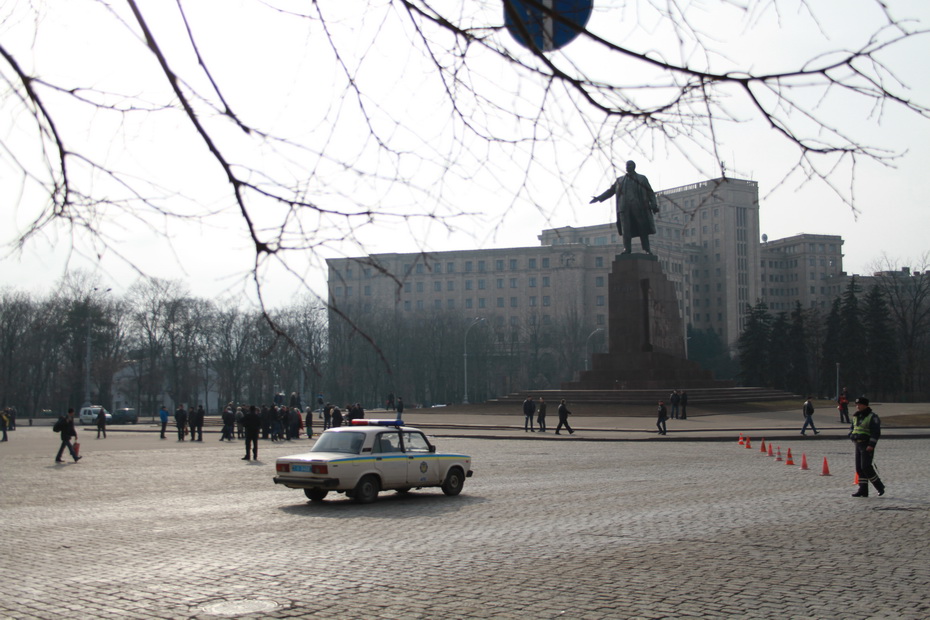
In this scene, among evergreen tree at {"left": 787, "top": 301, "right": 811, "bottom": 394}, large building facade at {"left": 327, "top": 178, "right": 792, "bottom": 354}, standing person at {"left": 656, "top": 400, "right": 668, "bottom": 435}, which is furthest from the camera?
large building facade at {"left": 327, "top": 178, "right": 792, "bottom": 354}

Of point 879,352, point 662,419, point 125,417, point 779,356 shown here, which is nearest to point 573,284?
point 779,356

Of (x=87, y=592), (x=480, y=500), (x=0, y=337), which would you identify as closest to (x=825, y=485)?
(x=480, y=500)

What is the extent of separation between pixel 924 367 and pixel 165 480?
7325 cm

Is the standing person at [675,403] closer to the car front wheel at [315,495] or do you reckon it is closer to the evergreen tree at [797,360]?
the car front wheel at [315,495]

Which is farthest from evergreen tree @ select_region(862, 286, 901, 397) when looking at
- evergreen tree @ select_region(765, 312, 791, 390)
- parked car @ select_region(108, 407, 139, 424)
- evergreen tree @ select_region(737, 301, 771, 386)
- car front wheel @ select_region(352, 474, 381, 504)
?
car front wheel @ select_region(352, 474, 381, 504)

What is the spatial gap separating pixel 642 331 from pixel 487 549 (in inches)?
1599

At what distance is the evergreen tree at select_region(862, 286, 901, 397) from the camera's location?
253 feet

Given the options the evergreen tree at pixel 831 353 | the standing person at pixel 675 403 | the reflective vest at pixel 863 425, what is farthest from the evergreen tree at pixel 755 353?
the reflective vest at pixel 863 425

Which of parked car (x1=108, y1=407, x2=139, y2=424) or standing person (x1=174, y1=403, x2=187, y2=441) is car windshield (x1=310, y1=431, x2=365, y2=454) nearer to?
standing person (x1=174, y1=403, x2=187, y2=441)

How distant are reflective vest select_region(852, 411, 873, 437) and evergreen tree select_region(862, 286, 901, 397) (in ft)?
224

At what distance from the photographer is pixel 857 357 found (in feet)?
255

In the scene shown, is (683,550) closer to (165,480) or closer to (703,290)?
(165,480)

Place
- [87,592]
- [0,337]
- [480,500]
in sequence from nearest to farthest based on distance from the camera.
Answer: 1. [87,592]
2. [480,500]
3. [0,337]

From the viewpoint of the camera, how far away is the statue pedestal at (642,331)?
49062 mm
